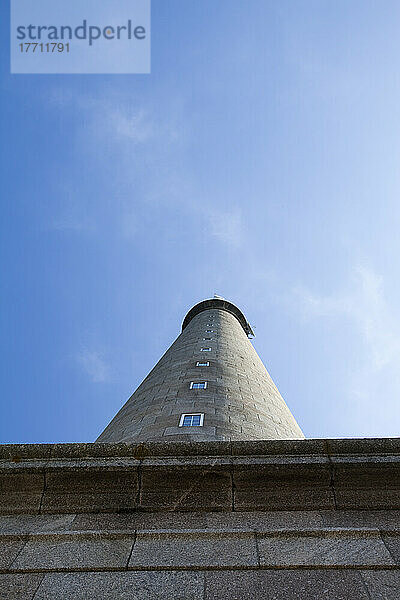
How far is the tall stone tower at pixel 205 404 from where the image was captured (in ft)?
36.0

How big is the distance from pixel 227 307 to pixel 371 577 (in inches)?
1084

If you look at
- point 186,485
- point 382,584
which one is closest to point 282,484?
point 186,485

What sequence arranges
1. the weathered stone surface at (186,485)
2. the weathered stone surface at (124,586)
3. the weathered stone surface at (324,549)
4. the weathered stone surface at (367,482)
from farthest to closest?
the weathered stone surface at (186,485)
the weathered stone surface at (367,482)
the weathered stone surface at (324,549)
the weathered stone surface at (124,586)

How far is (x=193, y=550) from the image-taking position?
5516mm

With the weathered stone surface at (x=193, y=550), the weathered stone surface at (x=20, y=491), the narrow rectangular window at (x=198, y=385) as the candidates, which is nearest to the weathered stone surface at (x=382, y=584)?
the weathered stone surface at (x=193, y=550)

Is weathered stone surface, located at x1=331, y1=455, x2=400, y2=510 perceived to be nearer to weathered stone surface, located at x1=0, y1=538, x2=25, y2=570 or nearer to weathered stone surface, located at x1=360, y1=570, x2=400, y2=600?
weathered stone surface, located at x1=360, y1=570, x2=400, y2=600

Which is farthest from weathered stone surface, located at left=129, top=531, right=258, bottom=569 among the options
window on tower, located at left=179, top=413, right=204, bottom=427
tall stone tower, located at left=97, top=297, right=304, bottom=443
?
window on tower, located at left=179, top=413, right=204, bottom=427

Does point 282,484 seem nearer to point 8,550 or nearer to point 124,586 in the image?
point 124,586

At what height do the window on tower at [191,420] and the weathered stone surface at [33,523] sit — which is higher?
the window on tower at [191,420]

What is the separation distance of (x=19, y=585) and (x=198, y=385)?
9222 millimetres

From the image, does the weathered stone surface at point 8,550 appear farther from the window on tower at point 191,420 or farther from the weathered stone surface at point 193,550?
the window on tower at point 191,420

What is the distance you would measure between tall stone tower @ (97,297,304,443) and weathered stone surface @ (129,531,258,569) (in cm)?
436

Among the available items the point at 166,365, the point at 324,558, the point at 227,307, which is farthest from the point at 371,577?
the point at 227,307

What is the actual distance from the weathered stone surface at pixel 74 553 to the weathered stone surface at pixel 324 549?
135 cm
